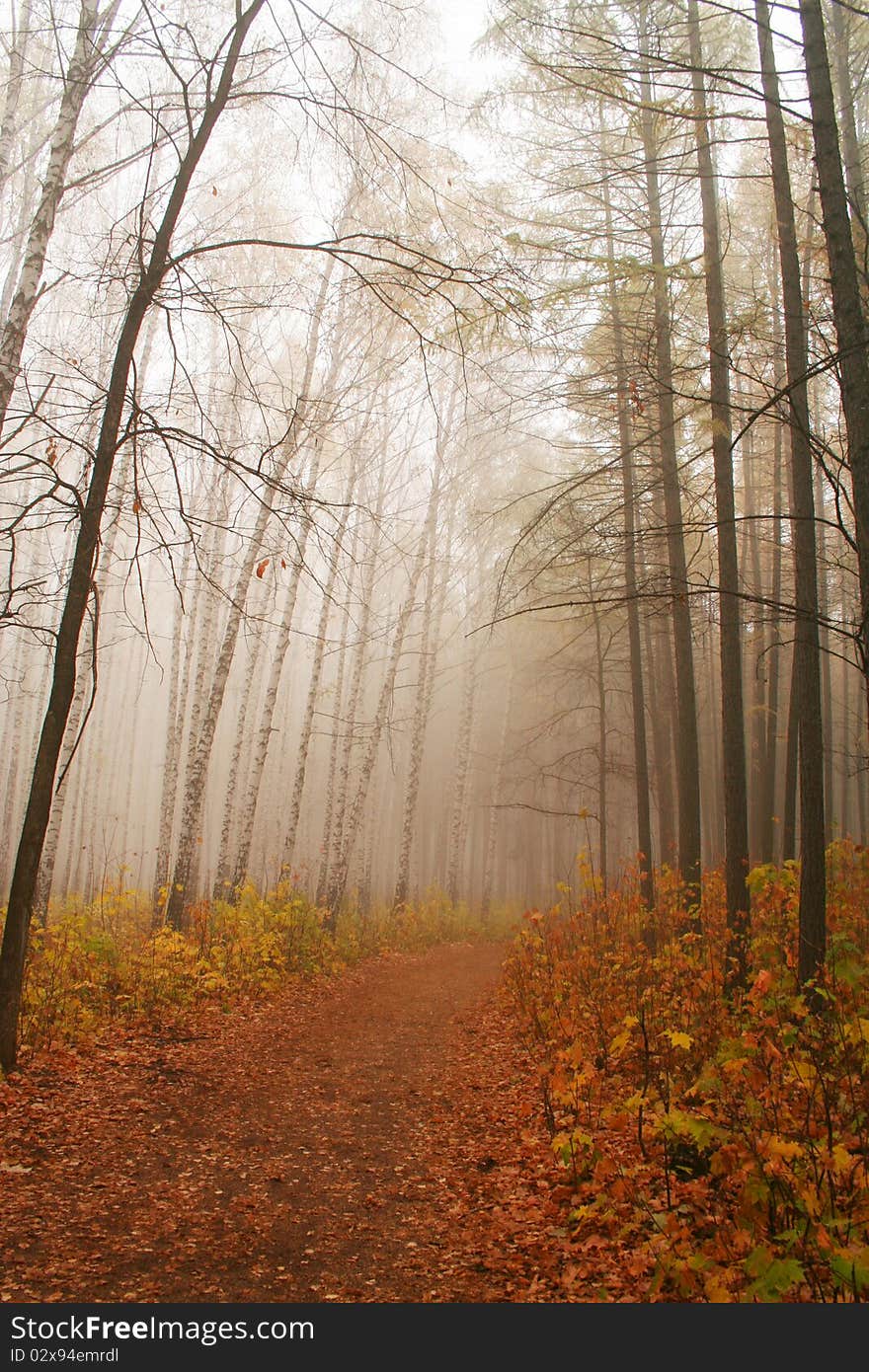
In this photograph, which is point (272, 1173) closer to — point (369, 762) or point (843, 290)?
point (843, 290)

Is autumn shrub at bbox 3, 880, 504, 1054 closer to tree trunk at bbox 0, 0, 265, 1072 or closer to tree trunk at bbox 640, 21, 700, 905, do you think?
tree trunk at bbox 0, 0, 265, 1072

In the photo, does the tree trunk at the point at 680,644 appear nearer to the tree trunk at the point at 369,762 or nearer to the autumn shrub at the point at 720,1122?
the autumn shrub at the point at 720,1122

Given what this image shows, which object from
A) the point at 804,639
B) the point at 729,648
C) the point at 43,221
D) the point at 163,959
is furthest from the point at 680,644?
the point at 43,221

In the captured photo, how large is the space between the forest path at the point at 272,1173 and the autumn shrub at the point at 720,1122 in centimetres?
40

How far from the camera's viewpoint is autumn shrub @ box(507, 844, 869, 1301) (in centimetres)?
288

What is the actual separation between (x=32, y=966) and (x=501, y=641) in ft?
74.6

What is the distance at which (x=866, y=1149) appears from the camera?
368cm

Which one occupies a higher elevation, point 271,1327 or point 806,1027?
point 806,1027

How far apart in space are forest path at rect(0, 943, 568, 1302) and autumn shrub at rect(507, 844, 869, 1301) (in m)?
0.40

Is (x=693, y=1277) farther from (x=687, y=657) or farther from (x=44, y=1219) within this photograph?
(x=687, y=657)

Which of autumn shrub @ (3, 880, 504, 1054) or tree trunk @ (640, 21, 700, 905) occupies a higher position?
tree trunk @ (640, 21, 700, 905)

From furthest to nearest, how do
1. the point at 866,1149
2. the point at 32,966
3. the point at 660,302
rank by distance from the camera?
the point at 660,302
the point at 32,966
the point at 866,1149

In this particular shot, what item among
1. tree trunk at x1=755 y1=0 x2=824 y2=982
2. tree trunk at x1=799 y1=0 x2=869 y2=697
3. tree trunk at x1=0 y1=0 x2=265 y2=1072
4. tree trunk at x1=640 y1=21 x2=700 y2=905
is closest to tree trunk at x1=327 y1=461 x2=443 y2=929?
tree trunk at x1=640 y1=21 x2=700 y2=905

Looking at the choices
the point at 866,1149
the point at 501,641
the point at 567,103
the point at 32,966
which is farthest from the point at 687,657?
the point at 501,641
